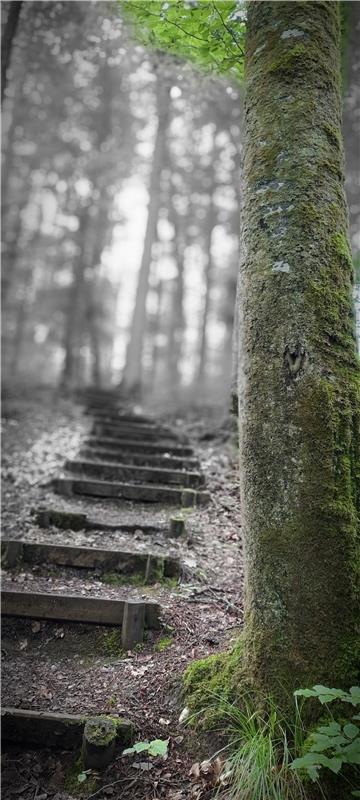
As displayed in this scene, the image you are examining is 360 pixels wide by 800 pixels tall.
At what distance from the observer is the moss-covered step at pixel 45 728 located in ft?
8.41

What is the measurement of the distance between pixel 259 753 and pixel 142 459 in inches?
167

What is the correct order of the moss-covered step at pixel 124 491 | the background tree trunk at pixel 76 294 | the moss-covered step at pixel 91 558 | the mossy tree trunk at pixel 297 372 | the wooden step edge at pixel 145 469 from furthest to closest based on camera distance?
the background tree trunk at pixel 76 294
the wooden step edge at pixel 145 469
the moss-covered step at pixel 124 491
the moss-covered step at pixel 91 558
the mossy tree trunk at pixel 297 372

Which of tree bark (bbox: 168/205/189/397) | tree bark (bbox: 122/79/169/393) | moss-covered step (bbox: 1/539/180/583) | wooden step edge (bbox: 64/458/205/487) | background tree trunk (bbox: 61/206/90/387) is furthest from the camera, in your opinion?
tree bark (bbox: 168/205/189/397)

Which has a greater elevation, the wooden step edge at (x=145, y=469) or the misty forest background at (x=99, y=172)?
the misty forest background at (x=99, y=172)

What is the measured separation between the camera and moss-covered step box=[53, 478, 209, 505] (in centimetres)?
515

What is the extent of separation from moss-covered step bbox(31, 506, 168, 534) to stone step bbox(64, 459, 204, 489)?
3.40ft

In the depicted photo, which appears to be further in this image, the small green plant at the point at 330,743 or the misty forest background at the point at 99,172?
the misty forest background at the point at 99,172

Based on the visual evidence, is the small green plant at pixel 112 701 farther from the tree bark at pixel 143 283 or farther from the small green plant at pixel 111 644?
the tree bark at pixel 143 283

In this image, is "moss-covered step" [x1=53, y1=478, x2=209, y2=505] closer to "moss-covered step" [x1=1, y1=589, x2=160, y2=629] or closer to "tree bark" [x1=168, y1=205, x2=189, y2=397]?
"moss-covered step" [x1=1, y1=589, x2=160, y2=629]

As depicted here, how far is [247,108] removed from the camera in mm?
2693

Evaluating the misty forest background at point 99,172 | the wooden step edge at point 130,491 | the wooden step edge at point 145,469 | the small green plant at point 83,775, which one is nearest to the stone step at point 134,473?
the wooden step edge at point 145,469

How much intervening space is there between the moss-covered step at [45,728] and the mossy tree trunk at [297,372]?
1.02 metres

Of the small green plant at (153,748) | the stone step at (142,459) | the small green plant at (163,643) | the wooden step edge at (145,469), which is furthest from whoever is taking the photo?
the stone step at (142,459)

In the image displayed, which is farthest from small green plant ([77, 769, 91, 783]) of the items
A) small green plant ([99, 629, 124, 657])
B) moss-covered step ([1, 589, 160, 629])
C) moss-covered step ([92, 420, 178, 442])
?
moss-covered step ([92, 420, 178, 442])
